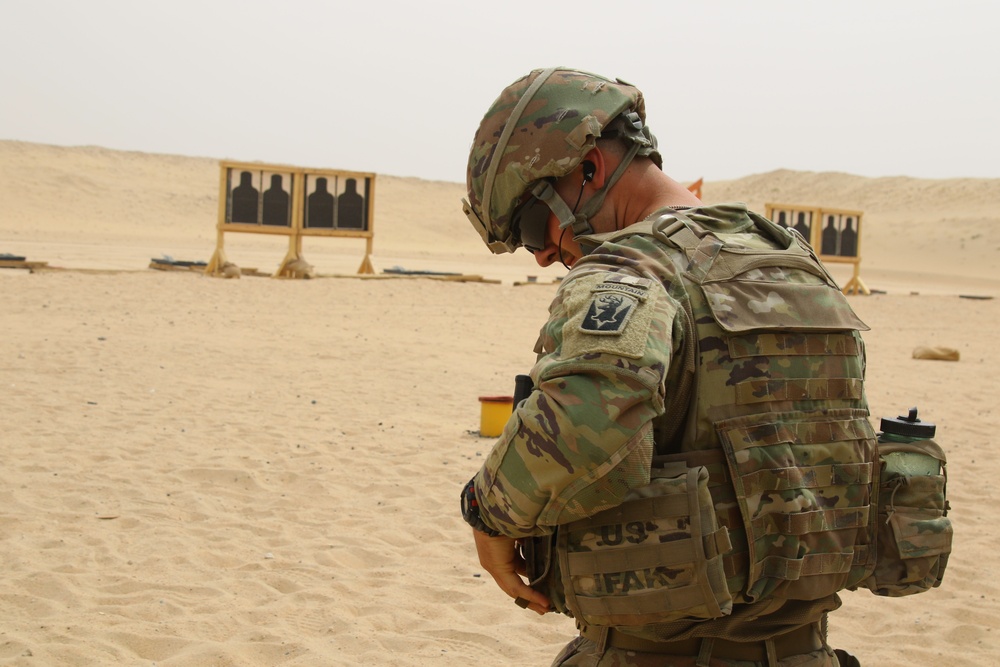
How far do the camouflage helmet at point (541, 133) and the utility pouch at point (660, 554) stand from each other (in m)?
0.58

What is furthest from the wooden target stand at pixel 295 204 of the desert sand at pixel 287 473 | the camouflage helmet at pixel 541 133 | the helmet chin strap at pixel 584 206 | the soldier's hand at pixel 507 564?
the soldier's hand at pixel 507 564

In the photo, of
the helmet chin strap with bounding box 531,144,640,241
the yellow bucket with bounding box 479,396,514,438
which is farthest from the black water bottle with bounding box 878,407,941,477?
the yellow bucket with bounding box 479,396,514,438

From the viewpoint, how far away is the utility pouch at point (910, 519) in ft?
5.82

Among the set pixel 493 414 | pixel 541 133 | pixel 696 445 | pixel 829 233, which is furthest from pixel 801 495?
pixel 829 233

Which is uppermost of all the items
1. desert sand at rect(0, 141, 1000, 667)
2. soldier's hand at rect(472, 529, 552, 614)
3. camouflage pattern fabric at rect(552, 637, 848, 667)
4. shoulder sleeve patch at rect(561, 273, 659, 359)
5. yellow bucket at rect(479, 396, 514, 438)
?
shoulder sleeve patch at rect(561, 273, 659, 359)

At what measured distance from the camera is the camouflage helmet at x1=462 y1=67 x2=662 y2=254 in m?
1.87

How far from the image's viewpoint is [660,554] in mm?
1585

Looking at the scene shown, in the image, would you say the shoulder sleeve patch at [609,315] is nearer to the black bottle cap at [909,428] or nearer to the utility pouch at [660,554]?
the utility pouch at [660,554]

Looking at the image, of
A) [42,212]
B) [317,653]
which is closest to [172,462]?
[317,653]

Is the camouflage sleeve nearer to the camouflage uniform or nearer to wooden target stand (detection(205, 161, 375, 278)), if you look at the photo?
the camouflage uniform

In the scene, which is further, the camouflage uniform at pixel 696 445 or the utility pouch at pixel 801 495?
the utility pouch at pixel 801 495

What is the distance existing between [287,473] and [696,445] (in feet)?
14.8

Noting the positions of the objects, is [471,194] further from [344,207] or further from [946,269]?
[946,269]

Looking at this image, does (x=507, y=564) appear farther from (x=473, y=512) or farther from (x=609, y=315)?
(x=609, y=315)
